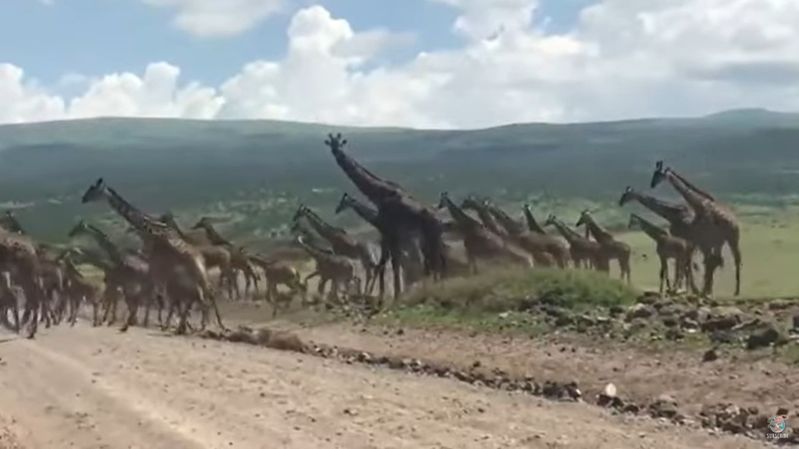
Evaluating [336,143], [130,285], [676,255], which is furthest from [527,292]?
[336,143]

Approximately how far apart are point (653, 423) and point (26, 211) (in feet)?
295

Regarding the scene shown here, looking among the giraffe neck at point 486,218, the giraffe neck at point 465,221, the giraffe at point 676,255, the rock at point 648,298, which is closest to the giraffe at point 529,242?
the giraffe neck at point 486,218

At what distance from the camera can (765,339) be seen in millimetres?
18141

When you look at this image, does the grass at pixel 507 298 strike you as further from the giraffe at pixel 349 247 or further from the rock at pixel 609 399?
the giraffe at pixel 349 247

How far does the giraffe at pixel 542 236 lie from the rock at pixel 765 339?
48.0 ft

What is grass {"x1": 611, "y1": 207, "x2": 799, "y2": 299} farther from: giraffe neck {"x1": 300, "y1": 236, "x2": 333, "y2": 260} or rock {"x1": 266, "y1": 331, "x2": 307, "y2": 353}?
rock {"x1": 266, "y1": 331, "x2": 307, "y2": 353}

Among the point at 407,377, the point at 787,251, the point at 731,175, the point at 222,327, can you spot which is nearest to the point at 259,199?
the point at 731,175

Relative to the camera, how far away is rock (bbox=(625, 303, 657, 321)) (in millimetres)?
21750

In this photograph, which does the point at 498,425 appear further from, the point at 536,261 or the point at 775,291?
the point at 536,261

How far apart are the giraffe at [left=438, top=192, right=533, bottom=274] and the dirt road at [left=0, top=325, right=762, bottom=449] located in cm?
1216

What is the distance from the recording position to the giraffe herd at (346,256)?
27.8 meters

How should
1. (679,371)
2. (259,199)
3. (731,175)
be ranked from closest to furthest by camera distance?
(679,371)
(259,199)
(731,175)

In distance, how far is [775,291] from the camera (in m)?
29.7

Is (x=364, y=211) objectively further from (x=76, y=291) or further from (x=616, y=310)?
(x=616, y=310)
